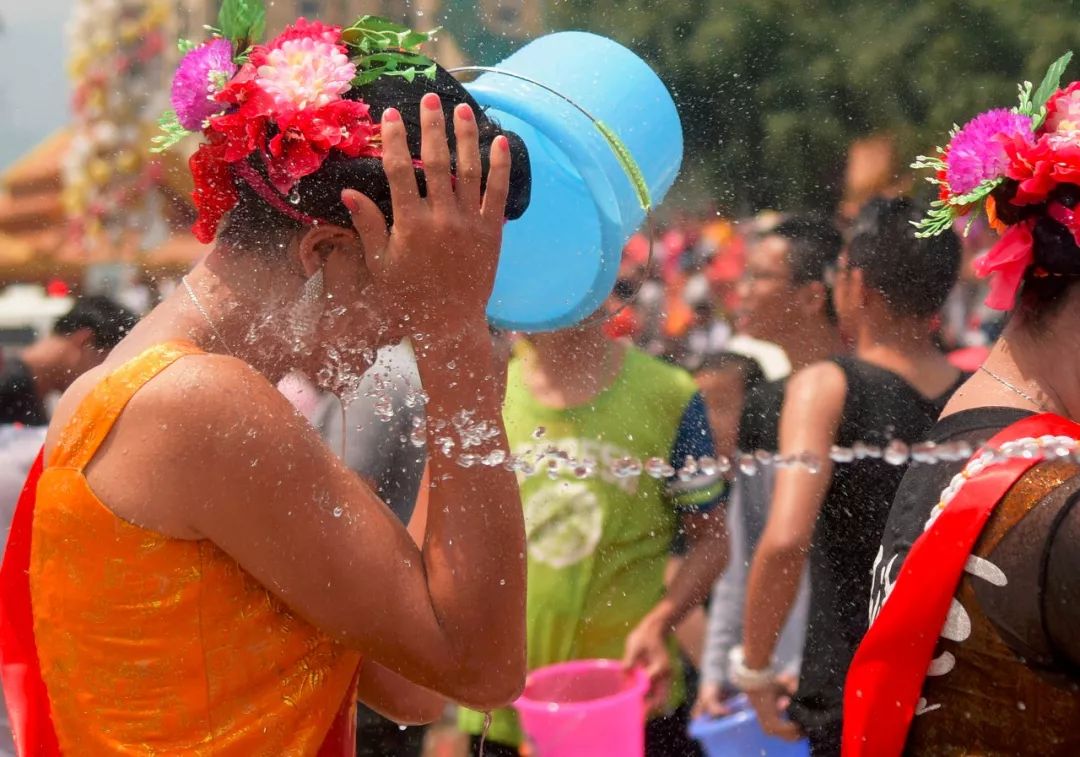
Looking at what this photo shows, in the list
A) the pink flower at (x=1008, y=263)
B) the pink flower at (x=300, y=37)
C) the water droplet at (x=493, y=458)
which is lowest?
the water droplet at (x=493, y=458)

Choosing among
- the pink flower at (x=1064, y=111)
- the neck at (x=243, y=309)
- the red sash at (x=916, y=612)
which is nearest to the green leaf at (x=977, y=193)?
the pink flower at (x=1064, y=111)

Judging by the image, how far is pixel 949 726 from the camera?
6.63 ft

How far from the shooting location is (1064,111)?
225 centimetres

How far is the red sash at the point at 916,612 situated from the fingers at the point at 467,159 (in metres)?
0.88

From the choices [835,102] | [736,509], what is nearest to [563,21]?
[736,509]

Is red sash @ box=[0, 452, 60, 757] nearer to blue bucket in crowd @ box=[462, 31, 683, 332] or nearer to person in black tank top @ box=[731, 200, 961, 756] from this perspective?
blue bucket in crowd @ box=[462, 31, 683, 332]

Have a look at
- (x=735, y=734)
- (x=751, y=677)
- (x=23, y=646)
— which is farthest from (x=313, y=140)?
(x=735, y=734)

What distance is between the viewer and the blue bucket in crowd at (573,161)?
6.98 ft

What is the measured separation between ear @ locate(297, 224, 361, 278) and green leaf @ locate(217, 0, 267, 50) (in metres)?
0.34

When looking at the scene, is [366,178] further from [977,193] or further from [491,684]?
[977,193]

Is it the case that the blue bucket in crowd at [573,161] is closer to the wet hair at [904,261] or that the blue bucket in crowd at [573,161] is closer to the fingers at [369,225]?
the fingers at [369,225]

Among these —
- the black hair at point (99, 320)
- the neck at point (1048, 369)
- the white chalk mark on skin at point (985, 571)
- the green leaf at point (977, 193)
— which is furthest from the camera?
the black hair at point (99, 320)

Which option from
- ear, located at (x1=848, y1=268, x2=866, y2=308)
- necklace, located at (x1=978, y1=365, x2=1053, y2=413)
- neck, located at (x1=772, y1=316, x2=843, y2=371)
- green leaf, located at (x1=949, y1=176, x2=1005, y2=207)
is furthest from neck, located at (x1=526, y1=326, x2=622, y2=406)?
necklace, located at (x1=978, y1=365, x2=1053, y2=413)

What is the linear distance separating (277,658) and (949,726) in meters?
1.05
